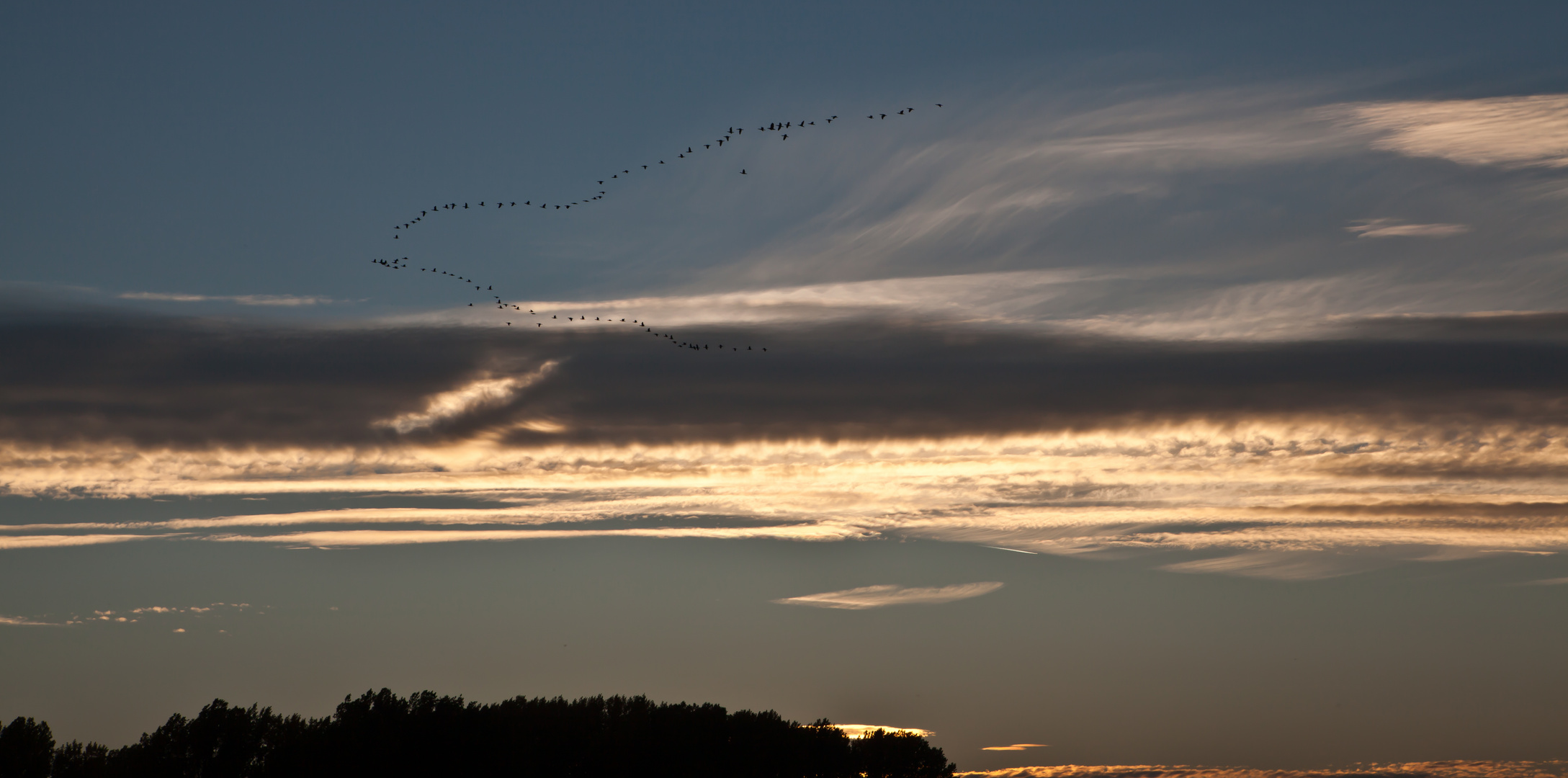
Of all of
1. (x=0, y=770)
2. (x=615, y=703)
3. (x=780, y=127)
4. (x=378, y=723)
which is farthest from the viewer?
(x=615, y=703)

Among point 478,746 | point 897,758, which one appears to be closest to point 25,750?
point 478,746

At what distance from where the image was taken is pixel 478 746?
11194 cm

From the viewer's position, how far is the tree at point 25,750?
10294 cm

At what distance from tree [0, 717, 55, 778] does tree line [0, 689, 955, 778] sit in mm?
77

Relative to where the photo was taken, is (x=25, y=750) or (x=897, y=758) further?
(x=897, y=758)

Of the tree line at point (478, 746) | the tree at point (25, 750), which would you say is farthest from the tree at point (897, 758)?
the tree at point (25, 750)

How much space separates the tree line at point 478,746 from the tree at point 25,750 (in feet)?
0.25

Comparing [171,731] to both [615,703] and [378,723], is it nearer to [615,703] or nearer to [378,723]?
[378,723]

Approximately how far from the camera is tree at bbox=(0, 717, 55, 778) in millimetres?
102938

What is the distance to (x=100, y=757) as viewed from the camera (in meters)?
105

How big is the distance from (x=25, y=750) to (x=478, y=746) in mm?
33799

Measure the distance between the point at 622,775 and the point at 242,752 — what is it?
3015cm

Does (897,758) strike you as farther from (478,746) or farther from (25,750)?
(25,750)

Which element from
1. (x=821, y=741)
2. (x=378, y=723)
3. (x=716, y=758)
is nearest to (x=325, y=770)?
(x=378, y=723)
